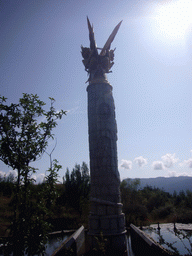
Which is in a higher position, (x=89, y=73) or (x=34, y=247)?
(x=89, y=73)

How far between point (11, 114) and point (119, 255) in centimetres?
617

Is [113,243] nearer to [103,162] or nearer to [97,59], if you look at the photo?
[103,162]

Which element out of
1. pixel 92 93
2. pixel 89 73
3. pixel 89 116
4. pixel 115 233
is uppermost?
pixel 89 73

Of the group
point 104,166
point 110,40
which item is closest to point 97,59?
point 110,40

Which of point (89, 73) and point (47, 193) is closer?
point (47, 193)

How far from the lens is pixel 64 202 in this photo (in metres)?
21.9

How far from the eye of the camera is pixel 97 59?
32.8 ft

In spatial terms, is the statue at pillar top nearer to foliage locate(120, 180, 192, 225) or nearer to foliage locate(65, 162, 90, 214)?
foliage locate(120, 180, 192, 225)

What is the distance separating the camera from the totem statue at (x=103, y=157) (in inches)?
297

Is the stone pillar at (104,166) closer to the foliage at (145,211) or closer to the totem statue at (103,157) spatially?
Answer: the totem statue at (103,157)

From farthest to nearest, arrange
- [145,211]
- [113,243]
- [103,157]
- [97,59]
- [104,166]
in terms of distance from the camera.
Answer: [145,211] < [97,59] < [103,157] < [104,166] < [113,243]

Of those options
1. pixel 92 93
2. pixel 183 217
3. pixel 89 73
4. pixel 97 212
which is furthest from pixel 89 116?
pixel 183 217

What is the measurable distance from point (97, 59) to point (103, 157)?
507 cm

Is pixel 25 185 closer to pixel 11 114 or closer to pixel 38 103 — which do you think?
pixel 11 114
